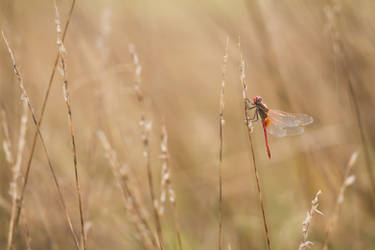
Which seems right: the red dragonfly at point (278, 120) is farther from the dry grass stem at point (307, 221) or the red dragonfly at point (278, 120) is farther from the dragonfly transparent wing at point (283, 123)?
the dry grass stem at point (307, 221)

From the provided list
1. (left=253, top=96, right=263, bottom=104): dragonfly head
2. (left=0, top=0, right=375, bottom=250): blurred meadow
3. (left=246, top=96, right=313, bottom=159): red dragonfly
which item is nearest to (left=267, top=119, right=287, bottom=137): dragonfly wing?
(left=246, top=96, right=313, bottom=159): red dragonfly

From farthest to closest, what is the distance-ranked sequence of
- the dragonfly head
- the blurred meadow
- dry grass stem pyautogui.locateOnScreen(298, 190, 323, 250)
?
the blurred meadow → the dragonfly head → dry grass stem pyautogui.locateOnScreen(298, 190, 323, 250)

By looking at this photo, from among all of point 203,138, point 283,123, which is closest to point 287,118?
point 283,123

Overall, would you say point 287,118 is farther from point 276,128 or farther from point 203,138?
point 203,138

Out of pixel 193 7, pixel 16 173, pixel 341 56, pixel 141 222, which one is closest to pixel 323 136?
pixel 341 56

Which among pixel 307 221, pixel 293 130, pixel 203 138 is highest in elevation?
pixel 203 138

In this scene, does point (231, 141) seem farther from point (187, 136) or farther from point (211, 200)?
point (211, 200)

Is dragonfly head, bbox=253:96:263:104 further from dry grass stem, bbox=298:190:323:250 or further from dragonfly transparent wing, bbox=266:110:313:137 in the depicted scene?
dry grass stem, bbox=298:190:323:250
